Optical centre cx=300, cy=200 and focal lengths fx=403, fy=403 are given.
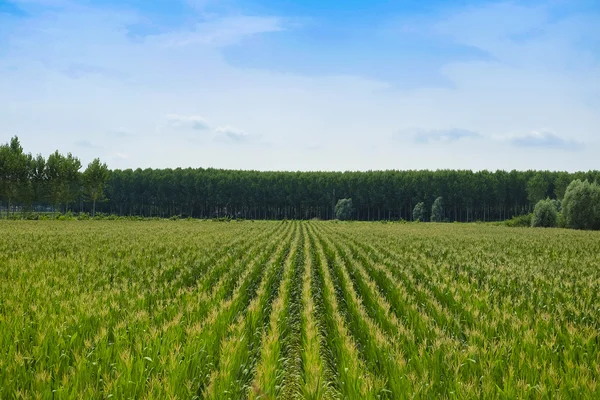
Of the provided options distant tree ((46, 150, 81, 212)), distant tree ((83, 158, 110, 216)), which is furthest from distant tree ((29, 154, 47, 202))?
distant tree ((83, 158, 110, 216))

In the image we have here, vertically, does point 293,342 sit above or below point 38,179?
below

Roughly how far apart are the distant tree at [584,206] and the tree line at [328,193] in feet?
143

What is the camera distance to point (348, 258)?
2205cm

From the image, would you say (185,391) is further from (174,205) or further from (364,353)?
(174,205)

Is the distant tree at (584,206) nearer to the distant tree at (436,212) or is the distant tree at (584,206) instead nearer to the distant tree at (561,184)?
the distant tree at (436,212)

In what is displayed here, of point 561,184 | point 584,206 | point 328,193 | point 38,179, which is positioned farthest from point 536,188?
point 38,179

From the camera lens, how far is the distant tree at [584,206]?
66.9m

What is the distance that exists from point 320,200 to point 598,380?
427 ft

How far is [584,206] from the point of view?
222ft

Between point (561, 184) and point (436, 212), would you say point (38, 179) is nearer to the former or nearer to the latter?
point (436, 212)

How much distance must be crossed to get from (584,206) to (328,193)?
7691cm

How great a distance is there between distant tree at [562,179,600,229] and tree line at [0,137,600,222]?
4352cm

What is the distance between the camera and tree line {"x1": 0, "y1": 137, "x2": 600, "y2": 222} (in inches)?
4904

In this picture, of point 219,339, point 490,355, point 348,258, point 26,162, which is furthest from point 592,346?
point 26,162
